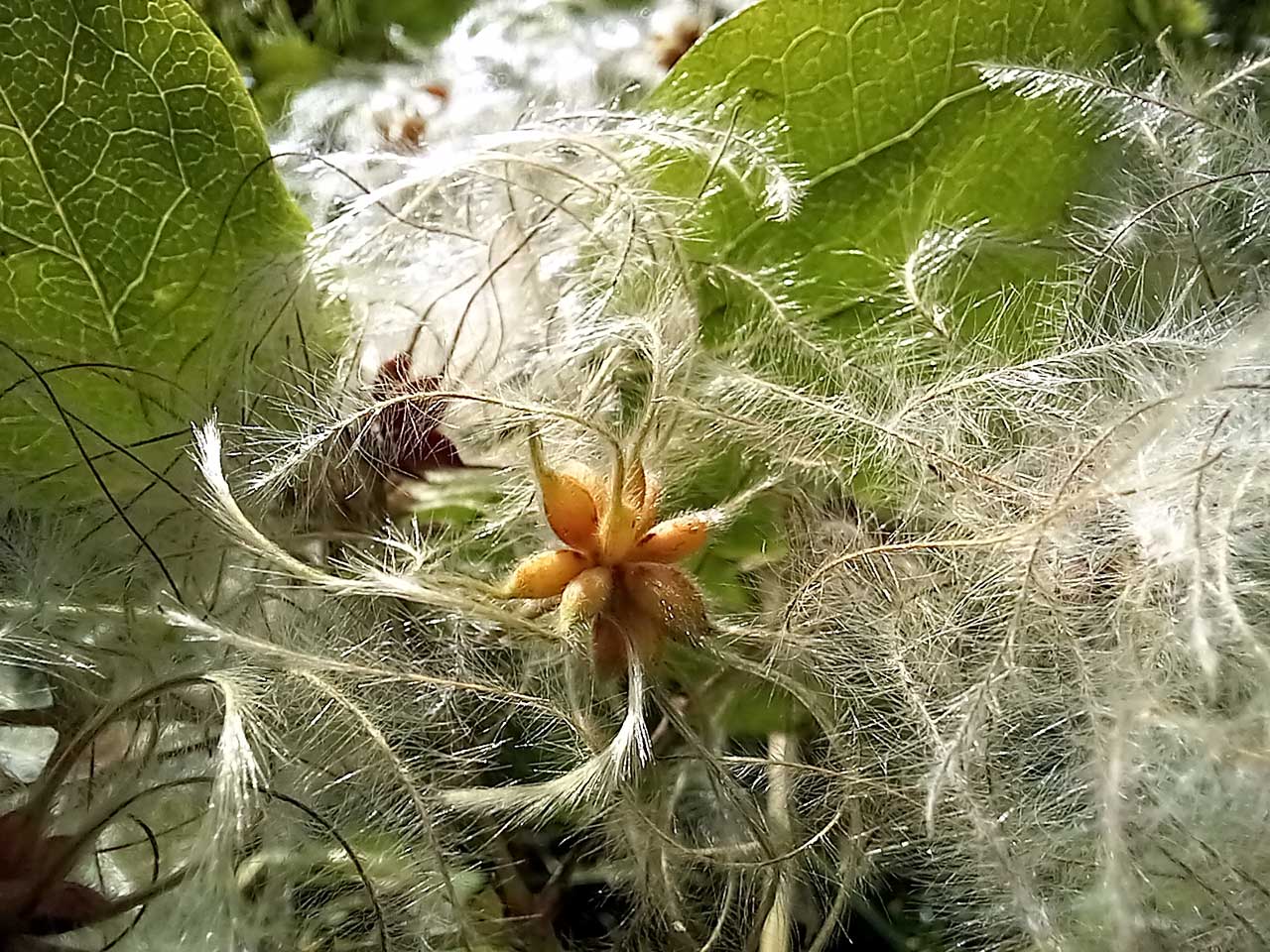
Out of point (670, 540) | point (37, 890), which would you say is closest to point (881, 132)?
point (670, 540)

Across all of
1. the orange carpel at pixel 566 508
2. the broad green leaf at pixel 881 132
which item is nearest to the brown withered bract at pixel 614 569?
the orange carpel at pixel 566 508

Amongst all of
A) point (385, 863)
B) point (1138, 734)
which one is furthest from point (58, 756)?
point (1138, 734)

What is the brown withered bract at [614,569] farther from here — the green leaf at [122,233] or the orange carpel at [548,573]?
the green leaf at [122,233]

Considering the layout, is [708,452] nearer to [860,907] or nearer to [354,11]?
[860,907]

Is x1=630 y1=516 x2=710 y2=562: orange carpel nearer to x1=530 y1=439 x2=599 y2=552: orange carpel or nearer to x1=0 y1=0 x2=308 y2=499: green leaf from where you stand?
x1=530 y1=439 x2=599 y2=552: orange carpel

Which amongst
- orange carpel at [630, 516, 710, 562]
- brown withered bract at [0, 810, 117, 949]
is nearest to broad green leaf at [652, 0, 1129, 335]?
orange carpel at [630, 516, 710, 562]

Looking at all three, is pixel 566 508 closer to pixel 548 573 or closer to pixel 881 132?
pixel 548 573
